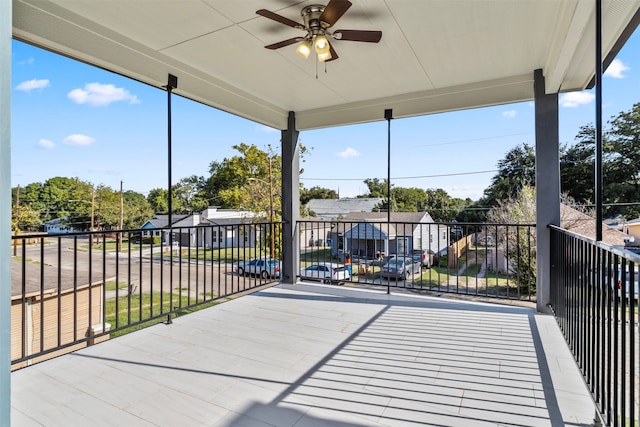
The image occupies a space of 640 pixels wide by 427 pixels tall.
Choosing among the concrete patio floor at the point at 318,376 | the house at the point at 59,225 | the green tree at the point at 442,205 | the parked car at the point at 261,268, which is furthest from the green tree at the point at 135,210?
the concrete patio floor at the point at 318,376

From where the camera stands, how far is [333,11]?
2.17 metres

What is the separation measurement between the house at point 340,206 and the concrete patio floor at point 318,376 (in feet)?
66.3

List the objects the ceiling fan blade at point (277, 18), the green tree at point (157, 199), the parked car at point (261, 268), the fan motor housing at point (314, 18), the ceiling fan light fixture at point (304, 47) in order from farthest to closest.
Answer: the green tree at point (157, 199), the parked car at point (261, 268), the ceiling fan light fixture at point (304, 47), the fan motor housing at point (314, 18), the ceiling fan blade at point (277, 18)

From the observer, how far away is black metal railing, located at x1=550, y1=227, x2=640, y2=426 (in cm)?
108

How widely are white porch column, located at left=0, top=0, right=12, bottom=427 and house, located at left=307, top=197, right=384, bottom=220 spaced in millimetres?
22443

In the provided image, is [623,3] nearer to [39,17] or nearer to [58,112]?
[39,17]

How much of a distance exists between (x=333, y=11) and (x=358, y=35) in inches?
11.8

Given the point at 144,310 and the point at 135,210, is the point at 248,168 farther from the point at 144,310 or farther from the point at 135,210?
the point at 135,210

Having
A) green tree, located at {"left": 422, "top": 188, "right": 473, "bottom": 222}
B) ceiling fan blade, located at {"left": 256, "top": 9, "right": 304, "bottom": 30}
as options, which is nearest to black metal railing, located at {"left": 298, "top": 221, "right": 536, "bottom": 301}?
ceiling fan blade, located at {"left": 256, "top": 9, "right": 304, "bottom": 30}

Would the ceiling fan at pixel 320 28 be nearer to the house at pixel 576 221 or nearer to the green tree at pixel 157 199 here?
the house at pixel 576 221

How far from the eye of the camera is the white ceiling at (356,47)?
2283 millimetres

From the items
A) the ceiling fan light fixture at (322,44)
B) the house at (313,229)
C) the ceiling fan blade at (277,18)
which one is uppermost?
the ceiling fan blade at (277,18)

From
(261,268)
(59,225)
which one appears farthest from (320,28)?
(59,225)

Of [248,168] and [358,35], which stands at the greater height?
[248,168]
